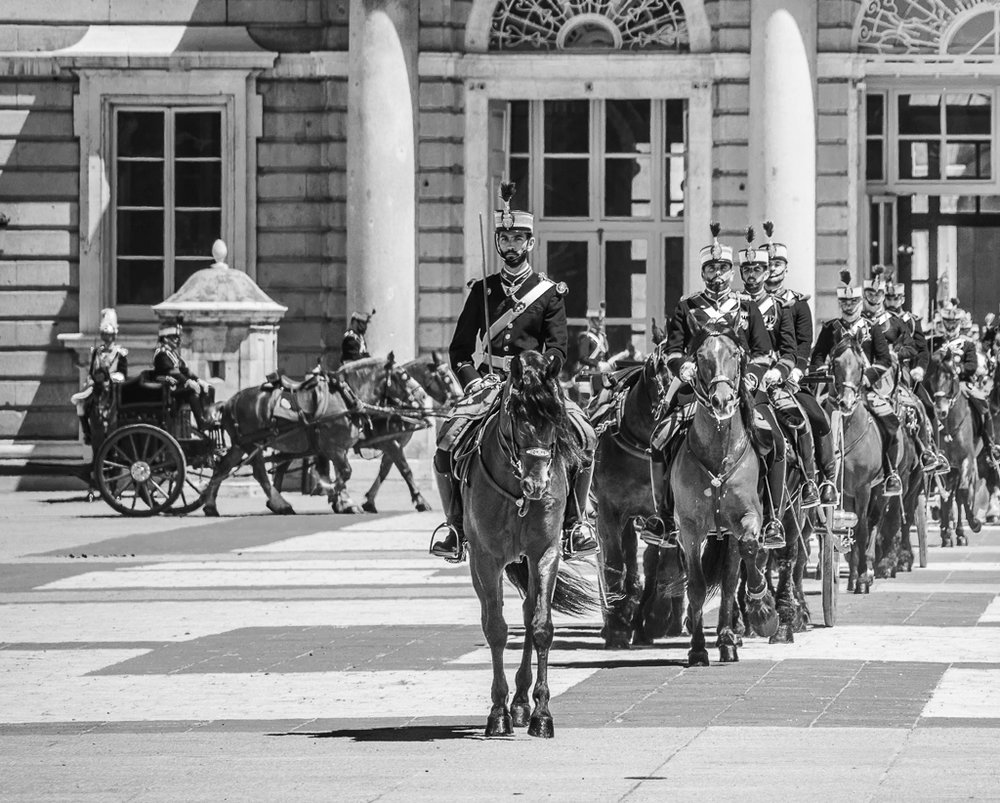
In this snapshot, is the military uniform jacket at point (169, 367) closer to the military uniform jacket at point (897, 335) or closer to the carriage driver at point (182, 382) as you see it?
the carriage driver at point (182, 382)

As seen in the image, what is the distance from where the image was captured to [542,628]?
12344 millimetres

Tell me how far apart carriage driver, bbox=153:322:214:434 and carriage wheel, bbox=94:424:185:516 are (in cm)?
59

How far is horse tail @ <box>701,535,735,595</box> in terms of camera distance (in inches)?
617

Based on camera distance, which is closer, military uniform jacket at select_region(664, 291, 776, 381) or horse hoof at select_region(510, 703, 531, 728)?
horse hoof at select_region(510, 703, 531, 728)

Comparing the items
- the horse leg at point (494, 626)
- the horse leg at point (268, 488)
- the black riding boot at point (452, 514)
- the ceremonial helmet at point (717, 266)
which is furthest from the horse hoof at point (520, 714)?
the horse leg at point (268, 488)

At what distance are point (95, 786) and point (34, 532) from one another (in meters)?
15.8

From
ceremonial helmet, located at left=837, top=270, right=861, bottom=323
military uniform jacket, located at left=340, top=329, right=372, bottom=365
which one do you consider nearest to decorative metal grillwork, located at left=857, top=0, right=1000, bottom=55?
military uniform jacket, located at left=340, top=329, right=372, bottom=365

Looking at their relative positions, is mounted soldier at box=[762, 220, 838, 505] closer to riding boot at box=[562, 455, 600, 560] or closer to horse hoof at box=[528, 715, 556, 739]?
riding boot at box=[562, 455, 600, 560]

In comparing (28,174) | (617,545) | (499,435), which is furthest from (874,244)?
(499,435)

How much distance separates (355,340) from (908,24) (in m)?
8.62

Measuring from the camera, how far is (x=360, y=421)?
1125 inches

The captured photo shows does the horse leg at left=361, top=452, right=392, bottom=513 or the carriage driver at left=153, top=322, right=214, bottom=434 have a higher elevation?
the carriage driver at left=153, top=322, right=214, bottom=434

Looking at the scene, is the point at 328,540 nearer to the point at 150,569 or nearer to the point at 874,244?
the point at 150,569

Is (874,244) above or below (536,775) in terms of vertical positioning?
above
